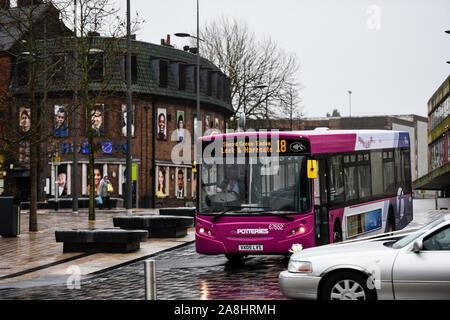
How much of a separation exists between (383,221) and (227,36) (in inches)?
1607

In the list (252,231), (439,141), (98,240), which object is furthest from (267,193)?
(439,141)

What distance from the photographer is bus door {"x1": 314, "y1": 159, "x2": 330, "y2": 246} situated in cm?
1551

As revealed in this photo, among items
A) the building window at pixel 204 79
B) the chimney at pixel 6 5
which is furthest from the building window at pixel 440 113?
the chimney at pixel 6 5

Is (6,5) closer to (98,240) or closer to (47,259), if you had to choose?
(98,240)

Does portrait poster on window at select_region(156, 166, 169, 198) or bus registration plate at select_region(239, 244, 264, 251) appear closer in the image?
bus registration plate at select_region(239, 244, 264, 251)

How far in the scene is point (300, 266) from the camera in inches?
372

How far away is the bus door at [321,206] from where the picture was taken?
15515 mm

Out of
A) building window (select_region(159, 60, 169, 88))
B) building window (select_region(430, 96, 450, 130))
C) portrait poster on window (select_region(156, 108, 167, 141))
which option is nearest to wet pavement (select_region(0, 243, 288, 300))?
building window (select_region(159, 60, 169, 88))

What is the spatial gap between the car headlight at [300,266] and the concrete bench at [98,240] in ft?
31.1

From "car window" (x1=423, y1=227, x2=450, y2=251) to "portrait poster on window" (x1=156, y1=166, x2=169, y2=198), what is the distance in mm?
46425

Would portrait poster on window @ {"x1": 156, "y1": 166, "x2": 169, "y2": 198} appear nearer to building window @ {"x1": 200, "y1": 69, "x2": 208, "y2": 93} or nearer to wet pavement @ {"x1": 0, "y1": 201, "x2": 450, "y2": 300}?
building window @ {"x1": 200, "y1": 69, "x2": 208, "y2": 93}
